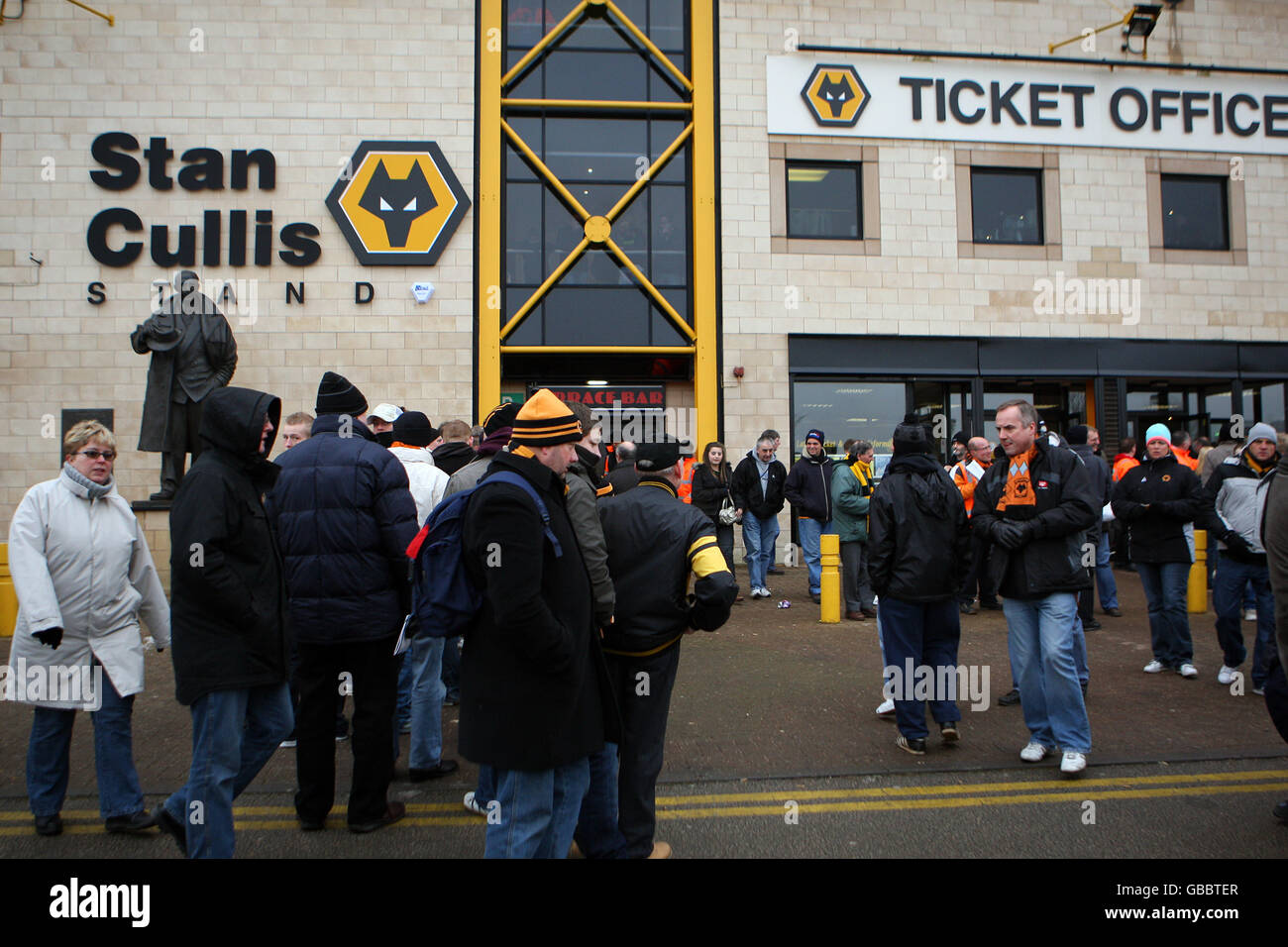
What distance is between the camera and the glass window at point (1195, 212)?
1471 centimetres

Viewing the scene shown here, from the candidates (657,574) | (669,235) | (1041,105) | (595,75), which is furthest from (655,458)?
(1041,105)

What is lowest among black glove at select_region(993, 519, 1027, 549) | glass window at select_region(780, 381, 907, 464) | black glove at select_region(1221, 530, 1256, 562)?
black glove at select_region(1221, 530, 1256, 562)

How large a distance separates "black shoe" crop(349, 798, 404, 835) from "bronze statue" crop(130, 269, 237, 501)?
8410mm

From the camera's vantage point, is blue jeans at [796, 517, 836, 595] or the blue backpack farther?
blue jeans at [796, 517, 836, 595]

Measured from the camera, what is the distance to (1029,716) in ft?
15.9

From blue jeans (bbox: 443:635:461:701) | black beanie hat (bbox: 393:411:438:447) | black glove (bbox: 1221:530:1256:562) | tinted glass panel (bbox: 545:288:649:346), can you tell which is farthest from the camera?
tinted glass panel (bbox: 545:288:649:346)

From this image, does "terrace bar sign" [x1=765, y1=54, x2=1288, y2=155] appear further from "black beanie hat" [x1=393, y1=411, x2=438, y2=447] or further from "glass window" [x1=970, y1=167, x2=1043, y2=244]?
"black beanie hat" [x1=393, y1=411, x2=438, y2=447]

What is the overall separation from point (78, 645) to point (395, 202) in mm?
10783

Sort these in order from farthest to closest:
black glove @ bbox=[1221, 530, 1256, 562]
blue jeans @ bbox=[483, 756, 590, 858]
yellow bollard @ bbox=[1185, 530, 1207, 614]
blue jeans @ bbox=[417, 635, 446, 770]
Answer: yellow bollard @ bbox=[1185, 530, 1207, 614]
black glove @ bbox=[1221, 530, 1256, 562]
blue jeans @ bbox=[417, 635, 446, 770]
blue jeans @ bbox=[483, 756, 590, 858]

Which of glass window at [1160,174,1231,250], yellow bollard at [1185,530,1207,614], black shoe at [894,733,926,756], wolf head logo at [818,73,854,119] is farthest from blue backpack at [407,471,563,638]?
glass window at [1160,174,1231,250]

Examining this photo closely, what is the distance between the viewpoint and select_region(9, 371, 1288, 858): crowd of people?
2.84m
